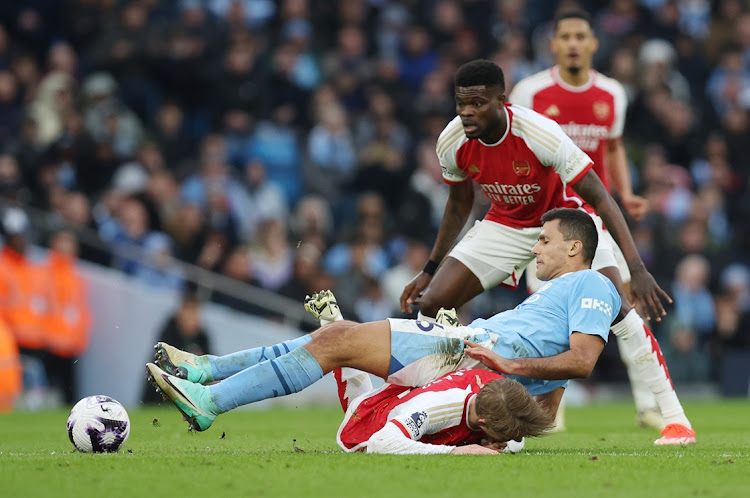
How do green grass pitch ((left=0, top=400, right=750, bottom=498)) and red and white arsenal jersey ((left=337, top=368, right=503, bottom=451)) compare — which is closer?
green grass pitch ((left=0, top=400, right=750, bottom=498))

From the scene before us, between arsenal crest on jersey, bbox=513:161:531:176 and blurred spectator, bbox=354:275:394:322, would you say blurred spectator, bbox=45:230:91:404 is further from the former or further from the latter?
arsenal crest on jersey, bbox=513:161:531:176

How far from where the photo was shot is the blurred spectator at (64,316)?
46.9ft

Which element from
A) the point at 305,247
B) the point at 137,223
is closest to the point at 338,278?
the point at 305,247

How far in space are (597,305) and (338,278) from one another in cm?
803

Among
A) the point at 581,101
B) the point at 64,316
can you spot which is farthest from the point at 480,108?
the point at 64,316

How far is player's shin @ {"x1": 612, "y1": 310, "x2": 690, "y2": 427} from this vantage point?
838cm

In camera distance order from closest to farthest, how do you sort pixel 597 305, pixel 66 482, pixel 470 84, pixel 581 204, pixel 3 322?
1. pixel 66 482
2. pixel 597 305
3. pixel 470 84
4. pixel 581 204
5. pixel 3 322

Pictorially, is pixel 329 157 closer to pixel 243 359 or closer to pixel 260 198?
pixel 260 198

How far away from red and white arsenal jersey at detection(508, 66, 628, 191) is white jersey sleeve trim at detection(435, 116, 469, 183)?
4.93ft

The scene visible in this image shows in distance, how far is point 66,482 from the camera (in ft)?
18.7

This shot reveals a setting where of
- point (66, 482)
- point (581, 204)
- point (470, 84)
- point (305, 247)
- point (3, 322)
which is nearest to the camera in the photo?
point (66, 482)

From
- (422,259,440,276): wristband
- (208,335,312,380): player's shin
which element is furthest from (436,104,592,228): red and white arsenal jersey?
(208,335,312,380): player's shin

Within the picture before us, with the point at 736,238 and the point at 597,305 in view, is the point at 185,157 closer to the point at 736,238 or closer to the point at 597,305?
the point at 736,238

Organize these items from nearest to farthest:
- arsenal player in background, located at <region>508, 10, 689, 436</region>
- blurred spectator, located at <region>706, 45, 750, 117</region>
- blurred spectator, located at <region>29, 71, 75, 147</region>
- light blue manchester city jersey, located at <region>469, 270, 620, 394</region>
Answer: light blue manchester city jersey, located at <region>469, 270, 620, 394</region> → arsenal player in background, located at <region>508, 10, 689, 436</region> → blurred spectator, located at <region>29, 71, 75, 147</region> → blurred spectator, located at <region>706, 45, 750, 117</region>
